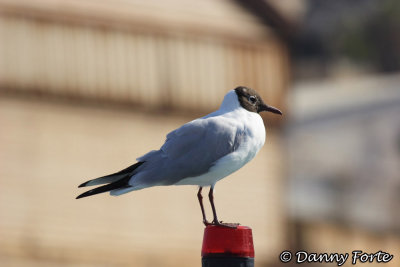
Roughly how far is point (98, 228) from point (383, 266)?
43.4 ft

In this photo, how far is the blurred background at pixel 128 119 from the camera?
29.7 metres

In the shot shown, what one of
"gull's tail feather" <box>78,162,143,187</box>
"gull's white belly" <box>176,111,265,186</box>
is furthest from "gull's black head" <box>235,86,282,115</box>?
"gull's tail feather" <box>78,162,143,187</box>

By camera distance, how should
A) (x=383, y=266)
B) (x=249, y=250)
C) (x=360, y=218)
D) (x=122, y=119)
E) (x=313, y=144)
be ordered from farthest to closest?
1. (x=313, y=144)
2. (x=360, y=218)
3. (x=383, y=266)
4. (x=122, y=119)
5. (x=249, y=250)

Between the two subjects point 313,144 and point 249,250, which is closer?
point 249,250

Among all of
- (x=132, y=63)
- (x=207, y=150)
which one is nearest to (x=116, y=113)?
(x=132, y=63)

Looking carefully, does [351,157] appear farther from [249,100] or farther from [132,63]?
[249,100]

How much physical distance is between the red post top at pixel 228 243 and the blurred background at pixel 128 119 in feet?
72.8

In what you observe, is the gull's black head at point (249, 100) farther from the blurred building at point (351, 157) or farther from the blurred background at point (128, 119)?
the blurred building at point (351, 157)

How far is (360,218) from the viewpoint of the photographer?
44156mm

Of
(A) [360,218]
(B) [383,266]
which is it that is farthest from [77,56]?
(A) [360,218]

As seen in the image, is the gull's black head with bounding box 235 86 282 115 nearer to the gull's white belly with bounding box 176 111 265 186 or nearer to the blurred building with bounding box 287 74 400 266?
the gull's white belly with bounding box 176 111 265 186

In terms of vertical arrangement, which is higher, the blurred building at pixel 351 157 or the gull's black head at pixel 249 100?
the blurred building at pixel 351 157

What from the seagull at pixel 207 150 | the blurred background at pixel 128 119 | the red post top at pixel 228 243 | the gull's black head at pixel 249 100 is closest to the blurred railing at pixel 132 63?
the blurred background at pixel 128 119

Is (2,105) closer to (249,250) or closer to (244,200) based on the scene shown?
(244,200)
